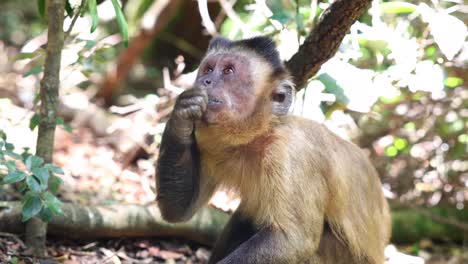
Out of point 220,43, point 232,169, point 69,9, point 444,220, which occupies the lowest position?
point 444,220

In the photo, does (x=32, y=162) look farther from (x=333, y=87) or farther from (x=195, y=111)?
(x=333, y=87)

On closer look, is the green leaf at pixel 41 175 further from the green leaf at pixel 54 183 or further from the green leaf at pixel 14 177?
the green leaf at pixel 54 183

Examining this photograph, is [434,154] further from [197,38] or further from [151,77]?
[151,77]

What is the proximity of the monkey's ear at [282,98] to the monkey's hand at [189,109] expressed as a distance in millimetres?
756

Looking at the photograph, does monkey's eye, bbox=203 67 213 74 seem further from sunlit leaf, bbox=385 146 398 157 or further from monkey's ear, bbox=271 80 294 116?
sunlit leaf, bbox=385 146 398 157

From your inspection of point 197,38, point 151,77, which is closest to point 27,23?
point 151,77

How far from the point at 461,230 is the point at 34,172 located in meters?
6.34

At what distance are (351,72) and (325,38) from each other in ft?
2.43

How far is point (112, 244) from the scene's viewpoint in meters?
6.79

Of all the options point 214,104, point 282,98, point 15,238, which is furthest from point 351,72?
point 15,238

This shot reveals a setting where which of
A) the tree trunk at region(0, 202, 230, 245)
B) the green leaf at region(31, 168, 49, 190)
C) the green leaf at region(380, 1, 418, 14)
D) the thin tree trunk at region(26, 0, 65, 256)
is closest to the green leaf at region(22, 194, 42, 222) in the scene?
the green leaf at region(31, 168, 49, 190)

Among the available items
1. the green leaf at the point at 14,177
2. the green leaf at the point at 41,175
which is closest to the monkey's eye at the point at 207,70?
the green leaf at the point at 41,175

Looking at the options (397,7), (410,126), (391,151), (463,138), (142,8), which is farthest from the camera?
(142,8)

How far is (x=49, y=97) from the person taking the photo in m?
5.63
